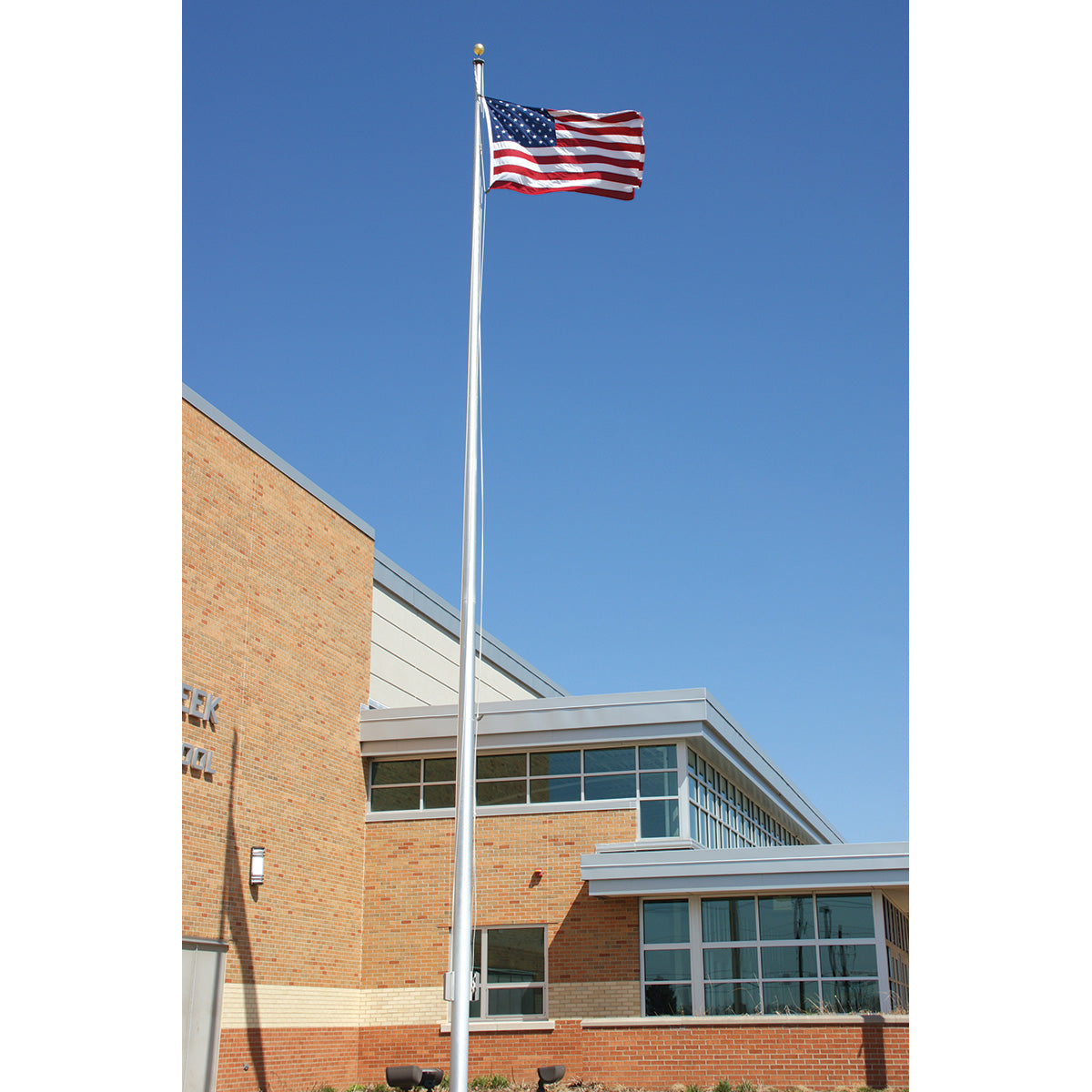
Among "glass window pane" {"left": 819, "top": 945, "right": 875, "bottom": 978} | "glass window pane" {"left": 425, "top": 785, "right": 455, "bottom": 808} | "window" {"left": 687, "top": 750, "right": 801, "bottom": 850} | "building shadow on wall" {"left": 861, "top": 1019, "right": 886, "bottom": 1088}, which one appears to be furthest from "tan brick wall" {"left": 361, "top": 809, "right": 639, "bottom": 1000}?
"building shadow on wall" {"left": 861, "top": 1019, "right": 886, "bottom": 1088}

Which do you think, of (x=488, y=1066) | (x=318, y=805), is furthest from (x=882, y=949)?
(x=318, y=805)

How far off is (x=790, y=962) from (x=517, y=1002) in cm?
501

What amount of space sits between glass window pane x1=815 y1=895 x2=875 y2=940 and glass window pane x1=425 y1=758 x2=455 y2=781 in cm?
769

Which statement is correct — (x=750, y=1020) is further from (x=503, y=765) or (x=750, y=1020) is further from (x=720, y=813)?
(x=503, y=765)

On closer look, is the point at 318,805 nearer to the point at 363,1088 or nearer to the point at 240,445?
the point at 363,1088

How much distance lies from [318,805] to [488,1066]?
5.61 metres

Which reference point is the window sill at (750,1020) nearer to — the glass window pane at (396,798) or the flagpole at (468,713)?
the glass window pane at (396,798)

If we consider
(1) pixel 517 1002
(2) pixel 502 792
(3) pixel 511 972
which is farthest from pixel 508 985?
(2) pixel 502 792

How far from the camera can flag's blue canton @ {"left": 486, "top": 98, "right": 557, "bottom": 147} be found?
45.1ft

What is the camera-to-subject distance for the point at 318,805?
22.7 meters

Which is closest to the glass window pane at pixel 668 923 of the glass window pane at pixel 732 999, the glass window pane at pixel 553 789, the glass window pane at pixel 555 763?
the glass window pane at pixel 732 999

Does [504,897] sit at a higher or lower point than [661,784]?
lower

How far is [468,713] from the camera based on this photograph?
1191 cm

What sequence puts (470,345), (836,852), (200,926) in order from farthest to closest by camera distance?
(836,852) < (200,926) < (470,345)
